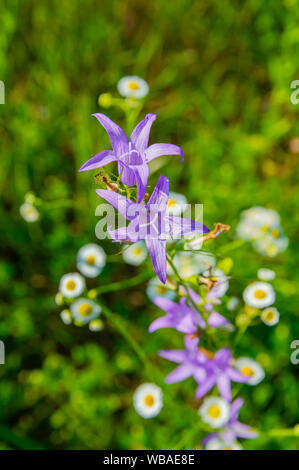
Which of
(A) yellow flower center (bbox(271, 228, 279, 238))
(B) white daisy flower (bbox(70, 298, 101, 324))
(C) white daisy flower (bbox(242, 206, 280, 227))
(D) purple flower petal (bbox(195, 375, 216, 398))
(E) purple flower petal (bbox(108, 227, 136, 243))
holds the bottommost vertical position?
(D) purple flower petal (bbox(195, 375, 216, 398))

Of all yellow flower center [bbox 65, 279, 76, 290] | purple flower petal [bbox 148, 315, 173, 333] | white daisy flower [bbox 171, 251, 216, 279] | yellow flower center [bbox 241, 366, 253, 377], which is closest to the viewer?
purple flower petal [bbox 148, 315, 173, 333]

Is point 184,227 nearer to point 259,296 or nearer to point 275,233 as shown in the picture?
point 259,296

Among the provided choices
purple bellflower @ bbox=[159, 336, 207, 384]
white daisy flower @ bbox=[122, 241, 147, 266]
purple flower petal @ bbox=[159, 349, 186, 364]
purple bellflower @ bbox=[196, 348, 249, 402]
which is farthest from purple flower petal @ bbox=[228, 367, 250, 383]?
white daisy flower @ bbox=[122, 241, 147, 266]

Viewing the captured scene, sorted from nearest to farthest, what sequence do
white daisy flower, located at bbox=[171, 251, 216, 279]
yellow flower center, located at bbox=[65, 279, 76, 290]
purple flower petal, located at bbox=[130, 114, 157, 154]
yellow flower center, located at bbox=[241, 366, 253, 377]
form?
purple flower petal, located at bbox=[130, 114, 157, 154] → yellow flower center, located at bbox=[65, 279, 76, 290] → yellow flower center, located at bbox=[241, 366, 253, 377] → white daisy flower, located at bbox=[171, 251, 216, 279]

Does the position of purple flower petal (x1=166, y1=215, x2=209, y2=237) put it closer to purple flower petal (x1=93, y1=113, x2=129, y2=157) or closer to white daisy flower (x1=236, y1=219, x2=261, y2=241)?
purple flower petal (x1=93, y1=113, x2=129, y2=157)

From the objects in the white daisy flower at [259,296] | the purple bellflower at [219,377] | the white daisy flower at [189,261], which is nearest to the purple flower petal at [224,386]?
the purple bellflower at [219,377]

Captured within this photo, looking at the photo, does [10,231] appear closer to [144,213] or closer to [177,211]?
[177,211]

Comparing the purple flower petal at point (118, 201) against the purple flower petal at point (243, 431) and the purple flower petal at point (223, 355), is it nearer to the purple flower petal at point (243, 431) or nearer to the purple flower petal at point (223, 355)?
the purple flower petal at point (223, 355)

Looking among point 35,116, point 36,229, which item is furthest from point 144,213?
point 35,116
